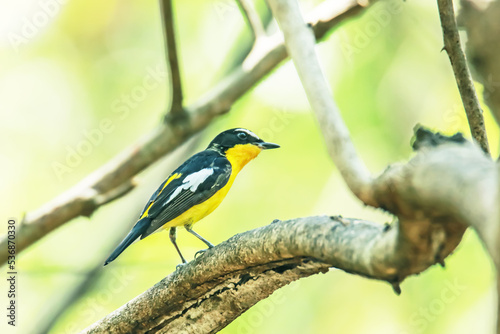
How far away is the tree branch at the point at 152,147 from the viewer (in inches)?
166

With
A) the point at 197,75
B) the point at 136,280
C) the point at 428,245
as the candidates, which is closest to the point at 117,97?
the point at 197,75

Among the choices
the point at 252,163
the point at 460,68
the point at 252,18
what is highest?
the point at 252,18

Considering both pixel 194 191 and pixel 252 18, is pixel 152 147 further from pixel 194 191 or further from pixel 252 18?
pixel 252 18

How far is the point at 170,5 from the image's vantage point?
3.92m

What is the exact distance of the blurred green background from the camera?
630cm

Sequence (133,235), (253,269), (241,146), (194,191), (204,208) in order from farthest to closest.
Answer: (241,146), (204,208), (194,191), (133,235), (253,269)

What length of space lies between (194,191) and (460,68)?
114 inches

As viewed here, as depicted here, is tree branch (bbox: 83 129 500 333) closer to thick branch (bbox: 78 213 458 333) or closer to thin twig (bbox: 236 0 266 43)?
thick branch (bbox: 78 213 458 333)

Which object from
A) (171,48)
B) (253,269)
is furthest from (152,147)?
(253,269)

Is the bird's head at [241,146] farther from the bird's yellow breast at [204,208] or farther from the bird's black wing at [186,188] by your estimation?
the bird's black wing at [186,188]

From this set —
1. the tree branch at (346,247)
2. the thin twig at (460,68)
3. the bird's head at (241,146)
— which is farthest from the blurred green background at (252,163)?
the thin twig at (460,68)

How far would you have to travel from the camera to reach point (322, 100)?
1900mm

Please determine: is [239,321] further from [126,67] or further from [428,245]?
[428,245]

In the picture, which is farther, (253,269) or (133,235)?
(133,235)
